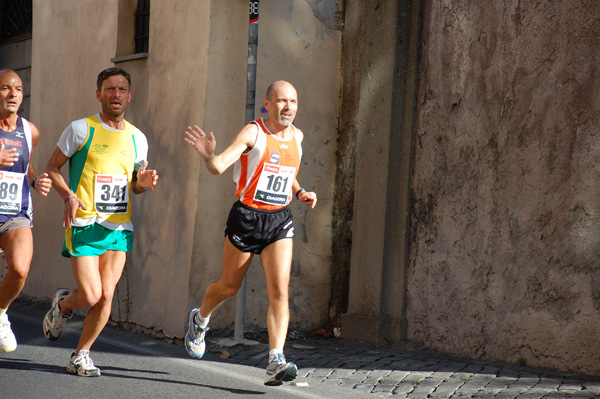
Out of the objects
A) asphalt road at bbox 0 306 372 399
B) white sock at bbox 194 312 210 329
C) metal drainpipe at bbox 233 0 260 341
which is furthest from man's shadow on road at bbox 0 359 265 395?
metal drainpipe at bbox 233 0 260 341

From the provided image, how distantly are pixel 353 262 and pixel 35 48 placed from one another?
19.4ft

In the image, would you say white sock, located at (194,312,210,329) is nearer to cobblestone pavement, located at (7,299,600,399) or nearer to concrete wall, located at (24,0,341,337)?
cobblestone pavement, located at (7,299,600,399)

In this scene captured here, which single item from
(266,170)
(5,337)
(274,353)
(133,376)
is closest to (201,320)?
(133,376)

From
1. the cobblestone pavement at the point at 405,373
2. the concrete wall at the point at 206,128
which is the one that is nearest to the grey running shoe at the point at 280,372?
the cobblestone pavement at the point at 405,373

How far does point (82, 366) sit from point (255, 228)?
5.30ft

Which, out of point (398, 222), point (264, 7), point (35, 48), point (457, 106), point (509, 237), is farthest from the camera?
point (35, 48)

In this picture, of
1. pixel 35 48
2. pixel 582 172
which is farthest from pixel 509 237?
pixel 35 48

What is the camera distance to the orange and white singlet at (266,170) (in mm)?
6367

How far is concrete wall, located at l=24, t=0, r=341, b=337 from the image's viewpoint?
869 centimetres

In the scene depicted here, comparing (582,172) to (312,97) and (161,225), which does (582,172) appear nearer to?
(312,97)

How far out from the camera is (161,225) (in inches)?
362

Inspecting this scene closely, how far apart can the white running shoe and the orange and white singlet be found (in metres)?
2.11

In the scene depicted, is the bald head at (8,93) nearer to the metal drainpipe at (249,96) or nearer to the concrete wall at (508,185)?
the metal drainpipe at (249,96)

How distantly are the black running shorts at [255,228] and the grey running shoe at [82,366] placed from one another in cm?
137
